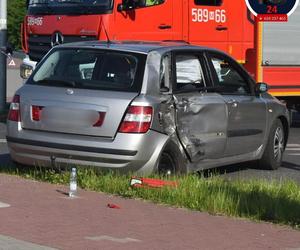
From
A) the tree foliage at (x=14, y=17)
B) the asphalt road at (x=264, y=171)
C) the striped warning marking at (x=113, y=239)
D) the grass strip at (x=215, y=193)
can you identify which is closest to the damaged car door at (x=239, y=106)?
the asphalt road at (x=264, y=171)

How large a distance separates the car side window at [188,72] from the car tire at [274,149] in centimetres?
179

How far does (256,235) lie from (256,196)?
122cm

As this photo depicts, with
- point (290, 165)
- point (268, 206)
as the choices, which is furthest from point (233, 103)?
point (268, 206)

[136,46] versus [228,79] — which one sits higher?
[136,46]

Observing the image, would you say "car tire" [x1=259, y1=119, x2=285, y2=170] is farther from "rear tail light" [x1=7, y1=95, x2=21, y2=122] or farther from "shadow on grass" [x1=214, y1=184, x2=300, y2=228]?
"rear tail light" [x1=7, y1=95, x2=21, y2=122]

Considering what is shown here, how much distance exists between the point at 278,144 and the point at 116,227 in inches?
188

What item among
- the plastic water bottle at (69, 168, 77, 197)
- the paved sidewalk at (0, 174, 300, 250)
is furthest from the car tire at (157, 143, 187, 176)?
the plastic water bottle at (69, 168, 77, 197)

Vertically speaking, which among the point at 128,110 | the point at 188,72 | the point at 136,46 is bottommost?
the point at 128,110

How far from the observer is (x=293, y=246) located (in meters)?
6.16

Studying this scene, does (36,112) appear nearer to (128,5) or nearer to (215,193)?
(215,193)

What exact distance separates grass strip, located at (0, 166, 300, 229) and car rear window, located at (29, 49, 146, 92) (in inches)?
40.4

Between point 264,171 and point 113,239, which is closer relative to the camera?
point 113,239

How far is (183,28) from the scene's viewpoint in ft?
45.9

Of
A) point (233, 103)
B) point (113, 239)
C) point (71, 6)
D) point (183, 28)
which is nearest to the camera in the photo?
point (113, 239)
